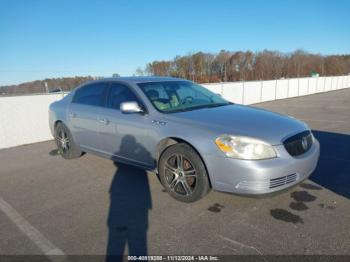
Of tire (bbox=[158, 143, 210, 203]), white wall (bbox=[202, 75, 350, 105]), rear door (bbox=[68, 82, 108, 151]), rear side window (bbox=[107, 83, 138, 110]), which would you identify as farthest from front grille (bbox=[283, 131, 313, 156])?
white wall (bbox=[202, 75, 350, 105])

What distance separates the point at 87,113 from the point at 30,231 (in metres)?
2.27

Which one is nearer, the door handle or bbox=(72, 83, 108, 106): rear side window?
the door handle

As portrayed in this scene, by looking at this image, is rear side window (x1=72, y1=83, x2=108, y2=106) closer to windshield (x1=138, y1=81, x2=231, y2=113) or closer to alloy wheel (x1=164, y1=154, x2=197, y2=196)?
windshield (x1=138, y1=81, x2=231, y2=113)

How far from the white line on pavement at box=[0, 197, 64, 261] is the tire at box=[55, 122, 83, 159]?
69.7 inches

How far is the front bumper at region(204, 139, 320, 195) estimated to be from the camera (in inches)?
111

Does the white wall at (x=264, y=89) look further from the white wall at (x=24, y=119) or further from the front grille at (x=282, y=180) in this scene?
the front grille at (x=282, y=180)

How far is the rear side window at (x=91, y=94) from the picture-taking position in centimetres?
461

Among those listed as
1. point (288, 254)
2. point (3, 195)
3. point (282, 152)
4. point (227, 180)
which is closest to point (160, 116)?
point (227, 180)

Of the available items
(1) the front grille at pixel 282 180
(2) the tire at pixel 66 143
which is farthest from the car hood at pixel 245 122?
(2) the tire at pixel 66 143

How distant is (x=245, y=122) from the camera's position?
3.28 m

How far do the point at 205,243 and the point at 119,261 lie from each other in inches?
32.1

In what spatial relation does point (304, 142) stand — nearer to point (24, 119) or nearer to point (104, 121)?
point (104, 121)

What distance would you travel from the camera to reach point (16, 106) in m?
7.41

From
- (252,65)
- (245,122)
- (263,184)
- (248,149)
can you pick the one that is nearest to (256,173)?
(263,184)
